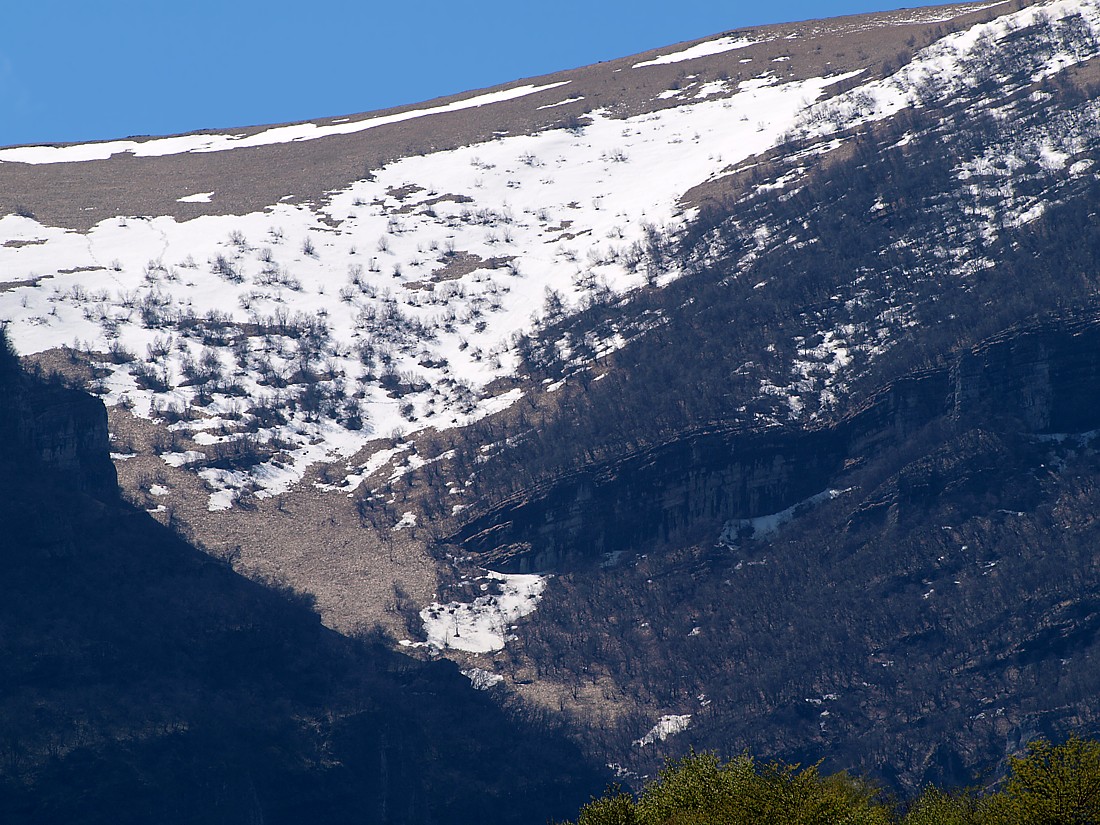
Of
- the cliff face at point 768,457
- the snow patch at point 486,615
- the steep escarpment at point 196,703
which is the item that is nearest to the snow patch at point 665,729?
the steep escarpment at point 196,703

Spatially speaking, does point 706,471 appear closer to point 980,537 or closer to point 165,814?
point 980,537

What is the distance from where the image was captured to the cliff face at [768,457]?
165625 mm

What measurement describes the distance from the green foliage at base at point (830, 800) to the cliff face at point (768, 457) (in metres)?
93.5

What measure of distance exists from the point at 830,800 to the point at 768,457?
107m

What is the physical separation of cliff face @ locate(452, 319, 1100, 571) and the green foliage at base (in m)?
93.5

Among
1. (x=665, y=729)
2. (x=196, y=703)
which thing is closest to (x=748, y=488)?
(x=665, y=729)

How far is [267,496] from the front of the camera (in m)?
177

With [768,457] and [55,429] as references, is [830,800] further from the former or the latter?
[55,429]

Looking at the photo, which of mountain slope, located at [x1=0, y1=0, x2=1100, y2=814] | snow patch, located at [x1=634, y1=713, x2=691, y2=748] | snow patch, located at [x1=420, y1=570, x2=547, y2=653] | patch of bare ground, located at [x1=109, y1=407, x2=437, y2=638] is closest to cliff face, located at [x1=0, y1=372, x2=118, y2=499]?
patch of bare ground, located at [x1=109, y1=407, x2=437, y2=638]

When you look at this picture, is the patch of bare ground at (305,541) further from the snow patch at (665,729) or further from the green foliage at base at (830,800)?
the green foliage at base at (830,800)

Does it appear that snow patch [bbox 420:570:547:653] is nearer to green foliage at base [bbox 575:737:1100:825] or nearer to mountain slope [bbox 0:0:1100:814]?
mountain slope [bbox 0:0:1100:814]

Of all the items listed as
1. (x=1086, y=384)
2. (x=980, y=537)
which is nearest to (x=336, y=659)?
(x=980, y=537)

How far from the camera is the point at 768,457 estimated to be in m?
173

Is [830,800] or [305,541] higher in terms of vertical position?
[305,541]
